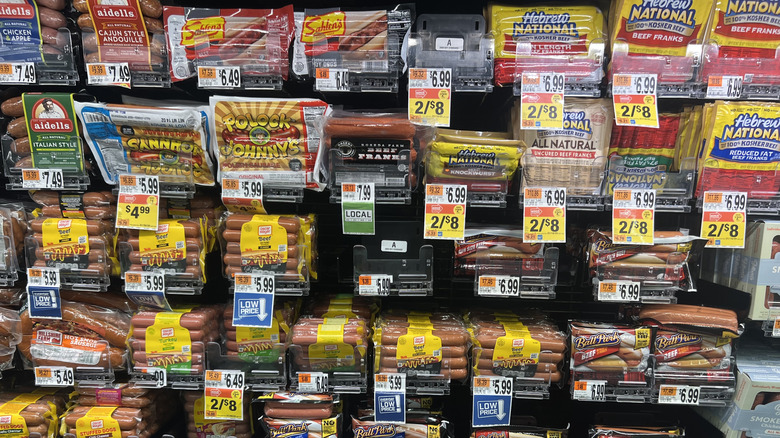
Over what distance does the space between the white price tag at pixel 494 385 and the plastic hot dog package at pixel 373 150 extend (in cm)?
85

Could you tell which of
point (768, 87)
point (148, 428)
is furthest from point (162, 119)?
point (768, 87)

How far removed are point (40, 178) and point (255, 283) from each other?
1.01 m

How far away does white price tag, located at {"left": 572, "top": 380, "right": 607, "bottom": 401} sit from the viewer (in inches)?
72.6

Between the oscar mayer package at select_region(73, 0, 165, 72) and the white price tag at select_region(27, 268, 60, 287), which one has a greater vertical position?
the oscar mayer package at select_region(73, 0, 165, 72)

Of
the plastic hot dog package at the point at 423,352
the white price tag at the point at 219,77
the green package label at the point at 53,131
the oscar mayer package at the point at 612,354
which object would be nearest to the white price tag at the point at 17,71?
the green package label at the point at 53,131

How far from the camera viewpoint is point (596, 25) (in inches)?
70.6

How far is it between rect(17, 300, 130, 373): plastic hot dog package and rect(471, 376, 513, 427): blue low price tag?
1.53 meters

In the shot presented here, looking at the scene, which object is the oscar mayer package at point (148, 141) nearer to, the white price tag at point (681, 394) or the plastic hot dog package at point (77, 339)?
the plastic hot dog package at point (77, 339)

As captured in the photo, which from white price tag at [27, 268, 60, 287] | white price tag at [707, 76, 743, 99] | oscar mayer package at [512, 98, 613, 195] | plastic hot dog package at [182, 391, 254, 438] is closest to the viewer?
white price tag at [707, 76, 743, 99]

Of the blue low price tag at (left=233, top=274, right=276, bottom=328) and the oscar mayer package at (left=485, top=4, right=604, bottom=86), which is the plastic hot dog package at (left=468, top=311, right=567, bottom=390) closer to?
the blue low price tag at (left=233, top=274, right=276, bottom=328)

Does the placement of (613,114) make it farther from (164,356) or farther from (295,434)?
(164,356)

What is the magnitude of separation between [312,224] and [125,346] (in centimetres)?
100

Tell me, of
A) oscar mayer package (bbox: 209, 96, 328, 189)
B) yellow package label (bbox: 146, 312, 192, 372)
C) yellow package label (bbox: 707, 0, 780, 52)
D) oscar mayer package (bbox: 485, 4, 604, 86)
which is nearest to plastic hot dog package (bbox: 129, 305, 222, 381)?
yellow package label (bbox: 146, 312, 192, 372)

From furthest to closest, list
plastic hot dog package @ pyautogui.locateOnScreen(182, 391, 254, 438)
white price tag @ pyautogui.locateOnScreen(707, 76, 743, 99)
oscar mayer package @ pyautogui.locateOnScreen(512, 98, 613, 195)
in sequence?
plastic hot dog package @ pyautogui.locateOnScreen(182, 391, 254, 438) → oscar mayer package @ pyautogui.locateOnScreen(512, 98, 613, 195) → white price tag @ pyautogui.locateOnScreen(707, 76, 743, 99)
